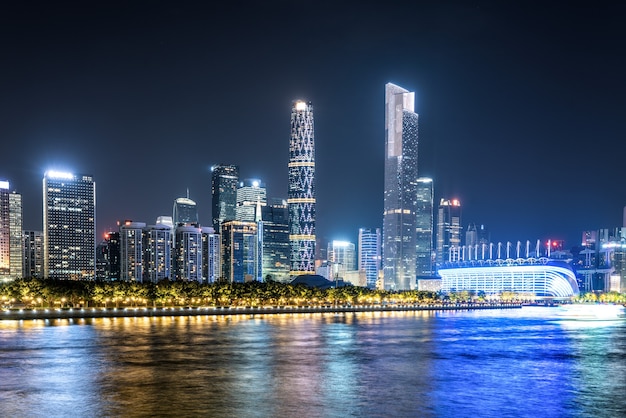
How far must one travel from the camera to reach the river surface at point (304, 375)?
120 ft

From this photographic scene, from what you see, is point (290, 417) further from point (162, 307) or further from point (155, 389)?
point (162, 307)

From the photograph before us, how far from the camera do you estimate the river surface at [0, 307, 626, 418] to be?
1444 inches

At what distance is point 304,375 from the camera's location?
157ft

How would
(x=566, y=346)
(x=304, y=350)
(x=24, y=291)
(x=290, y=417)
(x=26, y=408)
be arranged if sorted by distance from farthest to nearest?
1. (x=24, y=291)
2. (x=566, y=346)
3. (x=304, y=350)
4. (x=26, y=408)
5. (x=290, y=417)

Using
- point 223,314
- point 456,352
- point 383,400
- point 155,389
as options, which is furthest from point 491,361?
point 223,314

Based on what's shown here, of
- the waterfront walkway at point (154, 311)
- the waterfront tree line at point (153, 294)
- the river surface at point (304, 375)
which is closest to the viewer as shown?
the river surface at point (304, 375)

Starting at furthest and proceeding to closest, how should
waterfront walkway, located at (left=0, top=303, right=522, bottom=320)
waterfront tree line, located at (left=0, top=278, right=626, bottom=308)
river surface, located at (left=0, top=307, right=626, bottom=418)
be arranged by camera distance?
waterfront tree line, located at (left=0, top=278, right=626, bottom=308), waterfront walkway, located at (left=0, top=303, right=522, bottom=320), river surface, located at (left=0, top=307, right=626, bottom=418)

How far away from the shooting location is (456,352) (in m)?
65.0

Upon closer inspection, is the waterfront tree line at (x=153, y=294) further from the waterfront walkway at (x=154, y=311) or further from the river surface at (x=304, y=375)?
the river surface at (x=304, y=375)

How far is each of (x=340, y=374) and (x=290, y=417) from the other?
48.3ft

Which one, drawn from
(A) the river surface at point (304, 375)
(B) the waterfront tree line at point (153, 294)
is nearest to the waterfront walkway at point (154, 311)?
(B) the waterfront tree line at point (153, 294)

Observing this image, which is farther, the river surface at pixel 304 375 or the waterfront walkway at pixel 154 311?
the waterfront walkway at pixel 154 311

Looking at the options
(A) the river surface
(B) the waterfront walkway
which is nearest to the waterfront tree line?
(B) the waterfront walkway

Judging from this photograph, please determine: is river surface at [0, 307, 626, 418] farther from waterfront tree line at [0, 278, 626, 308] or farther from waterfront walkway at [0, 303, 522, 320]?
waterfront tree line at [0, 278, 626, 308]
